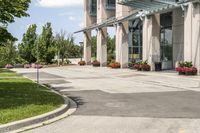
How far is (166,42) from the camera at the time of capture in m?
49.7

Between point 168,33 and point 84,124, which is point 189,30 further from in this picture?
point 84,124

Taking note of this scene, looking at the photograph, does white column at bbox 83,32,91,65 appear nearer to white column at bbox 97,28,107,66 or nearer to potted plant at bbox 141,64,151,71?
white column at bbox 97,28,107,66

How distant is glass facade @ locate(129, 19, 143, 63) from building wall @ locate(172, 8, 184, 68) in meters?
12.9

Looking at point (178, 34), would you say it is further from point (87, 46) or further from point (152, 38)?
point (87, 46)

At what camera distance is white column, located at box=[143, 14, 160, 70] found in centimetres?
4641

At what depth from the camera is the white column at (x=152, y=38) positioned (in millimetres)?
46406

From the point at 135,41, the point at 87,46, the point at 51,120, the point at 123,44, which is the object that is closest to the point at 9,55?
the point at 87,46

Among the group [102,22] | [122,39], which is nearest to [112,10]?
[102,22]

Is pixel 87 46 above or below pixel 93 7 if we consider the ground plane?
below

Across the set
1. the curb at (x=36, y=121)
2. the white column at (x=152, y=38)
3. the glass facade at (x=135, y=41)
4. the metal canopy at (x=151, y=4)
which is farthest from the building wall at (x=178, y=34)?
the curb at (x=36, y=121)

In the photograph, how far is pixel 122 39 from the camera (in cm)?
5569

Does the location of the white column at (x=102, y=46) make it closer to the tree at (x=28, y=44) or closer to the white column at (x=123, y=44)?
the white column at (x=123, y=44)

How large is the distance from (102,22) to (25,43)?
1160 inches

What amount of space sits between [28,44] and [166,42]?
148ft
